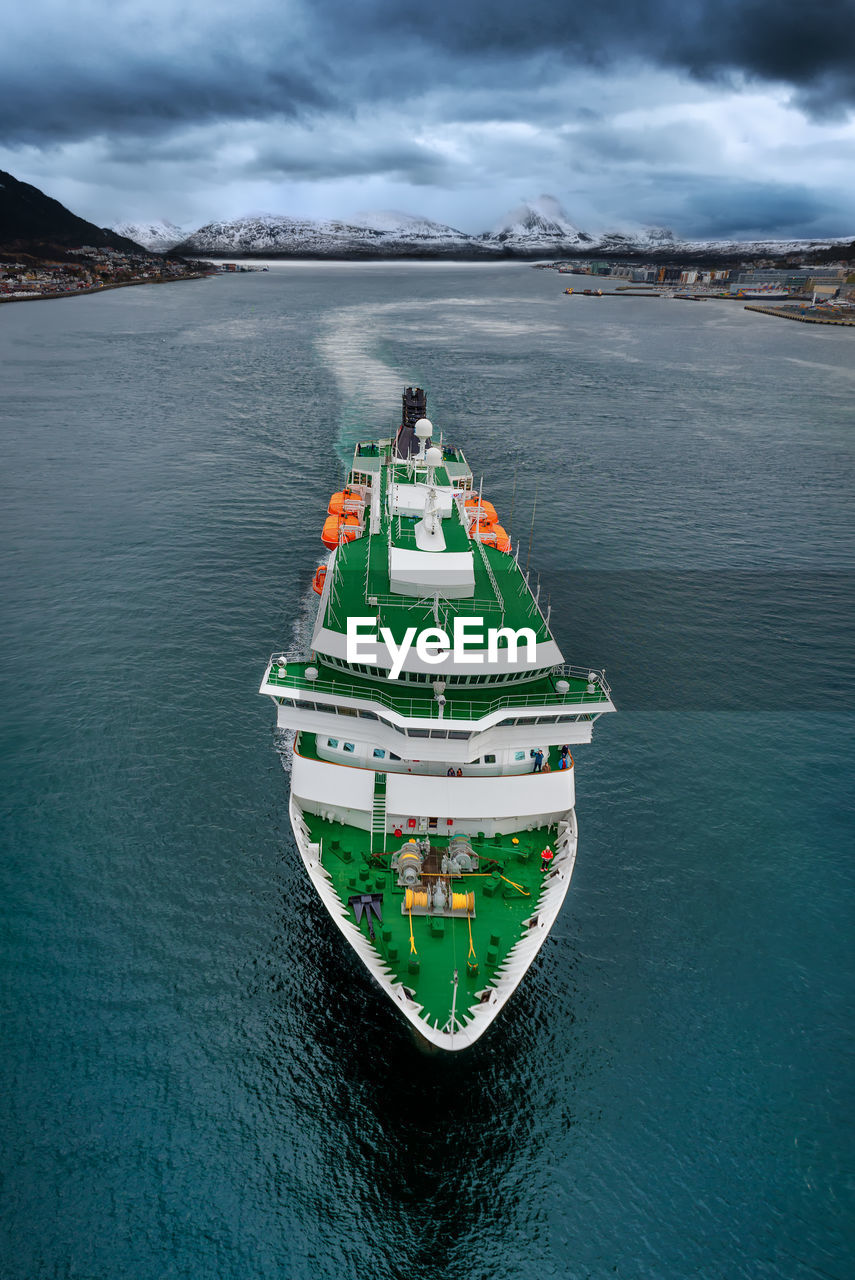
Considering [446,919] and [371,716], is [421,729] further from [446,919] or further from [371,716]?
[446,919]

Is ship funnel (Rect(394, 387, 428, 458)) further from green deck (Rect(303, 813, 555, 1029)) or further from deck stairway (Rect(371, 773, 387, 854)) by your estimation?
green deck (Rect(303, 813, 555, 1029))

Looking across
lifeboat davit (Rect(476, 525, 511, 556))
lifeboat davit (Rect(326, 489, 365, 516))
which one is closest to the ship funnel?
lifeboat davit (Rect(326, 489, 365, 516))

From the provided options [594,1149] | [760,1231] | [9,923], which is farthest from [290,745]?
[760,1231]

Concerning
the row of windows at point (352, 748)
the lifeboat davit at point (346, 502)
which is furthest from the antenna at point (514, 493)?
the row of windows at point (352, 748)

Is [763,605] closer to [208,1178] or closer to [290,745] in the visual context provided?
[290,745]

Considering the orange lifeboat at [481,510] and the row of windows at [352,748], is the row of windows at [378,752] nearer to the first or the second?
the row of windows at [352,748]

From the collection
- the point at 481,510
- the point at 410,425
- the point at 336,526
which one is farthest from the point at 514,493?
the point at 336,526
